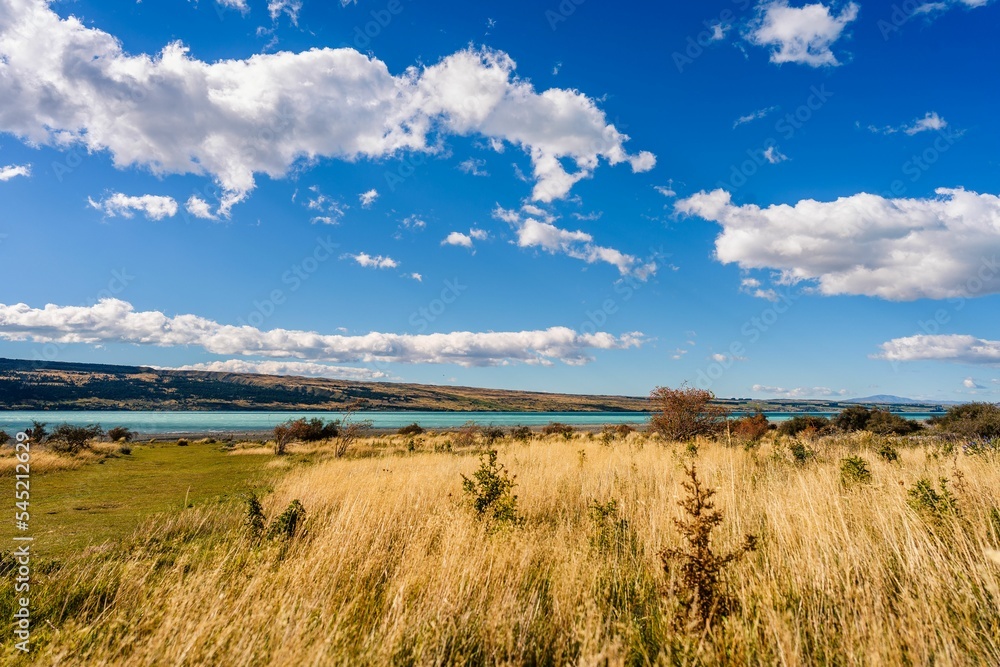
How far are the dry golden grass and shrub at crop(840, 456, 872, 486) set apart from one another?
835mm

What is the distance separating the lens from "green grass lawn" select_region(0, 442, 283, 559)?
8297 mm

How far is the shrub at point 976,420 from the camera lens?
18719 mm

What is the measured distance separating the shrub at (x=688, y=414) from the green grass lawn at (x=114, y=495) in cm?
1689

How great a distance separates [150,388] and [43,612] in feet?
592

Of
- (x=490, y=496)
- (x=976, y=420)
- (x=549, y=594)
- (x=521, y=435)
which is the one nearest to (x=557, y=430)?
(x=521, y=435)

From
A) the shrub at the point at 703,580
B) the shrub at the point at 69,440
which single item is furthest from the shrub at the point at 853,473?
the shrub at the point at 69,440

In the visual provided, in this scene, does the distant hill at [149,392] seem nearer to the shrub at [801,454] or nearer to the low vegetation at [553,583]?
the shrub at [801,454]

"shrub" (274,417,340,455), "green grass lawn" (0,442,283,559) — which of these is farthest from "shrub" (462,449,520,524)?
"shrub" (274,417,340,455)

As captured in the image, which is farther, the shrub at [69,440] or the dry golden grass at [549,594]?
the shrub at [69,440]

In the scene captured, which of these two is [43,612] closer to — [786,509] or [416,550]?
[416,550]

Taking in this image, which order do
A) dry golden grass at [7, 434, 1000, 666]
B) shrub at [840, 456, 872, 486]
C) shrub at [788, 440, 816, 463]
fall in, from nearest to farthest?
1. dry golden grass at [7, 434, 1000, 666]
2. shrub at [840, 456, 872, 486]
3. shrub at [788, 440, 816, 463]

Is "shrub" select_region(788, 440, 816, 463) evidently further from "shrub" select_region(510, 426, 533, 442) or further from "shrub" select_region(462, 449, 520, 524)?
"shrub" select_region(510, 426, 533, 442)

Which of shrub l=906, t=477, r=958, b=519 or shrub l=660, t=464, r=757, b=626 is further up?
shrub l=906, t=477, r=958, b=519

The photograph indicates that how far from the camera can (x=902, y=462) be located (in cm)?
1033
